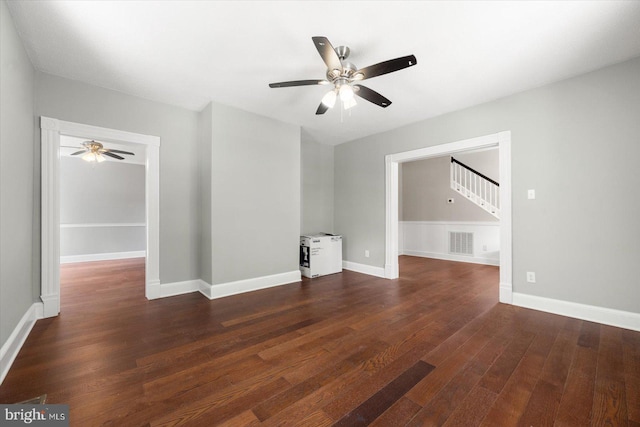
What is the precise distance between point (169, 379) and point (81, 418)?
0.43 metres

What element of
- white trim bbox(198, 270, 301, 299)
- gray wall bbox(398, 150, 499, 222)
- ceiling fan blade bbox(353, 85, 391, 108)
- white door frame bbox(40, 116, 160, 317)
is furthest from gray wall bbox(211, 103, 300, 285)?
gray wall bbox(398, 150, 499, 222)

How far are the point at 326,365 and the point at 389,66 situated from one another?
7.49 feet

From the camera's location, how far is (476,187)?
20.3ft

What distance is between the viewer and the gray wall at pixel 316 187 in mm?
5098

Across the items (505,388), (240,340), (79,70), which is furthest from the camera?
(79,70)

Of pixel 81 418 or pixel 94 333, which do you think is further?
pixel 94 333

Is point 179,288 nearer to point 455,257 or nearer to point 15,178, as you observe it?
point 15,178

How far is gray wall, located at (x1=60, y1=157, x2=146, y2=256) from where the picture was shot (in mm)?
6113

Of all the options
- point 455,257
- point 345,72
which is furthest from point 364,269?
point 345,72

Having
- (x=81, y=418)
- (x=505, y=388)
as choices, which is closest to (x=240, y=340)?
(x=81, y=418)

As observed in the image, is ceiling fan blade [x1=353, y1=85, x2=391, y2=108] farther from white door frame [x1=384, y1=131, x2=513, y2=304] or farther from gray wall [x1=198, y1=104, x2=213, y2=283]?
gray wall [x1=198, y1=104, x2=213, y2=283]

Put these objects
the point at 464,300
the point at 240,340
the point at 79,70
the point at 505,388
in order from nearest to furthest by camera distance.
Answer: the point at 505,388
the point at 240,340
the point at 79,70
the point at 464,300

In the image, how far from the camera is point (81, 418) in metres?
1.33

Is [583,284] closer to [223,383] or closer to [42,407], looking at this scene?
[223,383]
